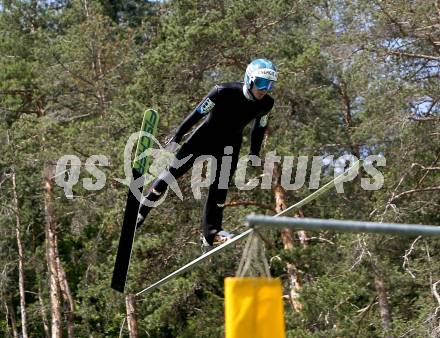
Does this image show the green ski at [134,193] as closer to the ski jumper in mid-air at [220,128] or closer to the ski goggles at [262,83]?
the ski jumper in mid-air at [220,128]

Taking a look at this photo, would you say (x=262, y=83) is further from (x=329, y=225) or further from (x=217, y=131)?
(x=329, y=225)

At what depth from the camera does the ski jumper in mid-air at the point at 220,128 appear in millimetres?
6168

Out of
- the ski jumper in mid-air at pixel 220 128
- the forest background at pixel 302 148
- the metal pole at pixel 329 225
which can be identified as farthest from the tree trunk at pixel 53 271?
the metal pole at pixel 329 225

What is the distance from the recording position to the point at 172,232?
1612 centimetres

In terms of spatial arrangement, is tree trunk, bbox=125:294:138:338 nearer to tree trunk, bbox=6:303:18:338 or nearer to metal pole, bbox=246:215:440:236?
tree trunk, bbox=6:303:18:338

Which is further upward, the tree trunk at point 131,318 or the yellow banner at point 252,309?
the yellow banner at point 252,309

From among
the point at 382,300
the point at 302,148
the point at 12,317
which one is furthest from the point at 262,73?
the point at 12,317

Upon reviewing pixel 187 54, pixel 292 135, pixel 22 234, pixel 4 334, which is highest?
pixel 187 54

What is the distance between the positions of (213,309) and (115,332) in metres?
6.05

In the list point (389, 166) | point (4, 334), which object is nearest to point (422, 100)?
point (389, 166)

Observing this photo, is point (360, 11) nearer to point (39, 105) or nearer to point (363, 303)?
point (363, 303)

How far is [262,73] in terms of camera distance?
592 centimetres

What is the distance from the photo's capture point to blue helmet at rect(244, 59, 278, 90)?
5.91 metres

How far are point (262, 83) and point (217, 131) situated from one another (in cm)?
64
